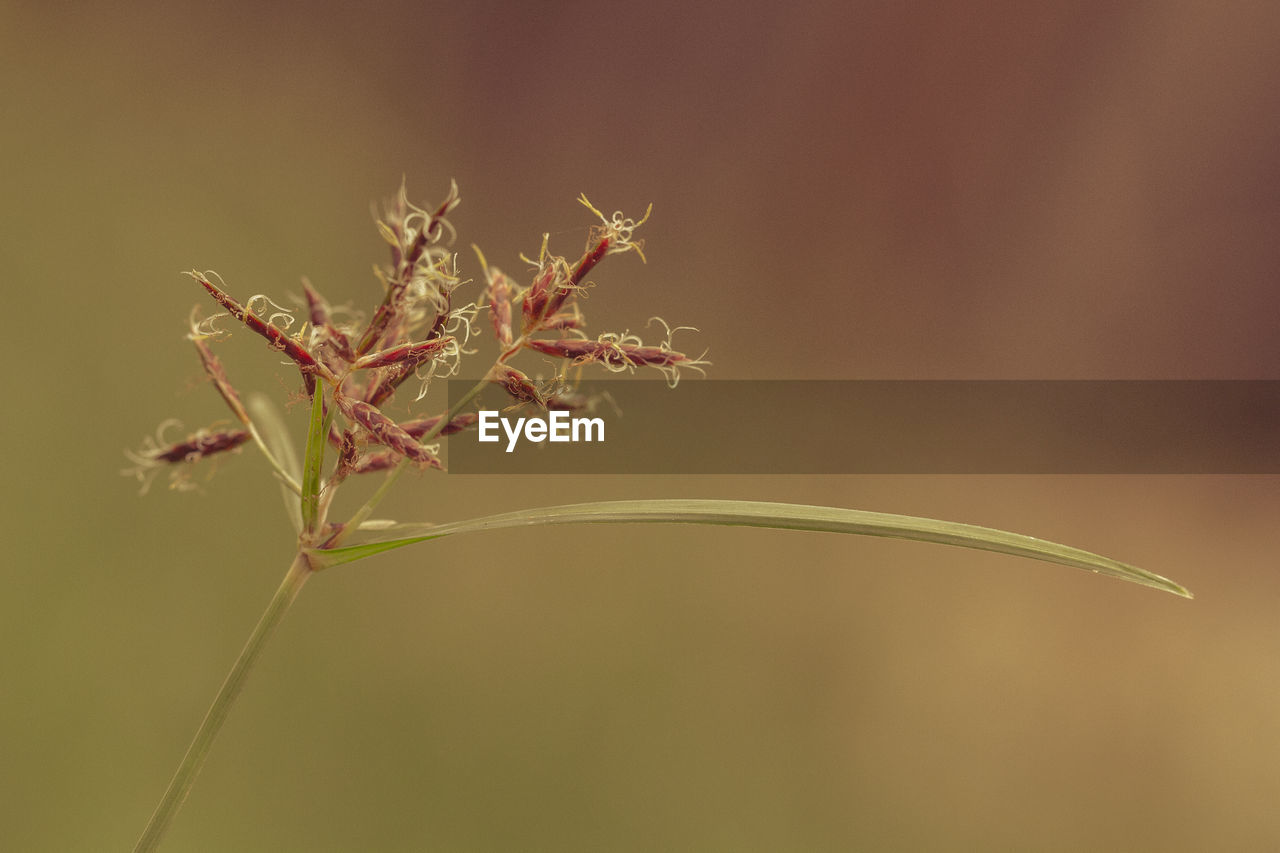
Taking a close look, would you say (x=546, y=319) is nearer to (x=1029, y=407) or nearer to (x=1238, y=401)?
(x=1029, y=407)

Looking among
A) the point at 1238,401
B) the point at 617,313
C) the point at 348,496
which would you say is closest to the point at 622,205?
the point at 617,313

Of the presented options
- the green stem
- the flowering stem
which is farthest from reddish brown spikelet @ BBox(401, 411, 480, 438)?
the green stem

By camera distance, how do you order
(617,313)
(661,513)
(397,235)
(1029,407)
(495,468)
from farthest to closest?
1. (1029,407)
2. (617,313)
3. (495,468)
4. (397,235)
5. (661,513)

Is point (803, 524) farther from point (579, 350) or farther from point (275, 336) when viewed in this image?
point (275, 336)

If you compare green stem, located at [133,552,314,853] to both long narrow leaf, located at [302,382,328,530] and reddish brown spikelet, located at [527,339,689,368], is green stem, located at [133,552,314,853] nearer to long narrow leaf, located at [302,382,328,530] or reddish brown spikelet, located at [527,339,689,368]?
long narrow leaf, located at [302,382,328,530]

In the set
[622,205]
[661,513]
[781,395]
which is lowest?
[661,513]

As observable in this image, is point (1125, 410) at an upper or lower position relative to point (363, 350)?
upper
